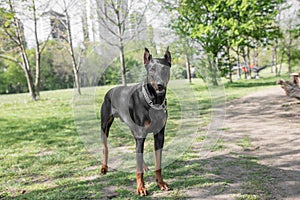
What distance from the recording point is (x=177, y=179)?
3.93 meters

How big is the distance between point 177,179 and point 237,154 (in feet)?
5.73

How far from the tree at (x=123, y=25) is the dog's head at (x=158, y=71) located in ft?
1.33

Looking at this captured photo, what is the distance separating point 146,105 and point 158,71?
1.65 feet

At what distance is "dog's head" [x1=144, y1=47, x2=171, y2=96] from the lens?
2781 mm

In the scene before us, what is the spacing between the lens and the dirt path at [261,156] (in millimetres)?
3484

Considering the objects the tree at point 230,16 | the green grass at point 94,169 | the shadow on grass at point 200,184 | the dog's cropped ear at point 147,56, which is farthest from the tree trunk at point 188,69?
the tree at point 230,16

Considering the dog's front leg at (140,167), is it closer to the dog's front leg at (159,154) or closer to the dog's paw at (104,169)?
the dog's front leg at (159,154)

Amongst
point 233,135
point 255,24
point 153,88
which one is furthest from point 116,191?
point 255,24

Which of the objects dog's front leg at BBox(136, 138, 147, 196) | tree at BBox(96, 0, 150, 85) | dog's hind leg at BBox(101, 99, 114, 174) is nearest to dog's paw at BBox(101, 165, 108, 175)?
dog's hind leg at BBox(101, 99, 114, 174)

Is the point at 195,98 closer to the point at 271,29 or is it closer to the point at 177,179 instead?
the point at 177,179

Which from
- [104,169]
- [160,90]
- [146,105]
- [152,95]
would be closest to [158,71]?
[160,90]

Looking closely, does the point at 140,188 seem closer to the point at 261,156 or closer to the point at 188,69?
the point at 188,69

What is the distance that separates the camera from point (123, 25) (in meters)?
3.85

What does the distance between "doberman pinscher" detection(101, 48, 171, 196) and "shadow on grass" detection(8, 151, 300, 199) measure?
28 cm
